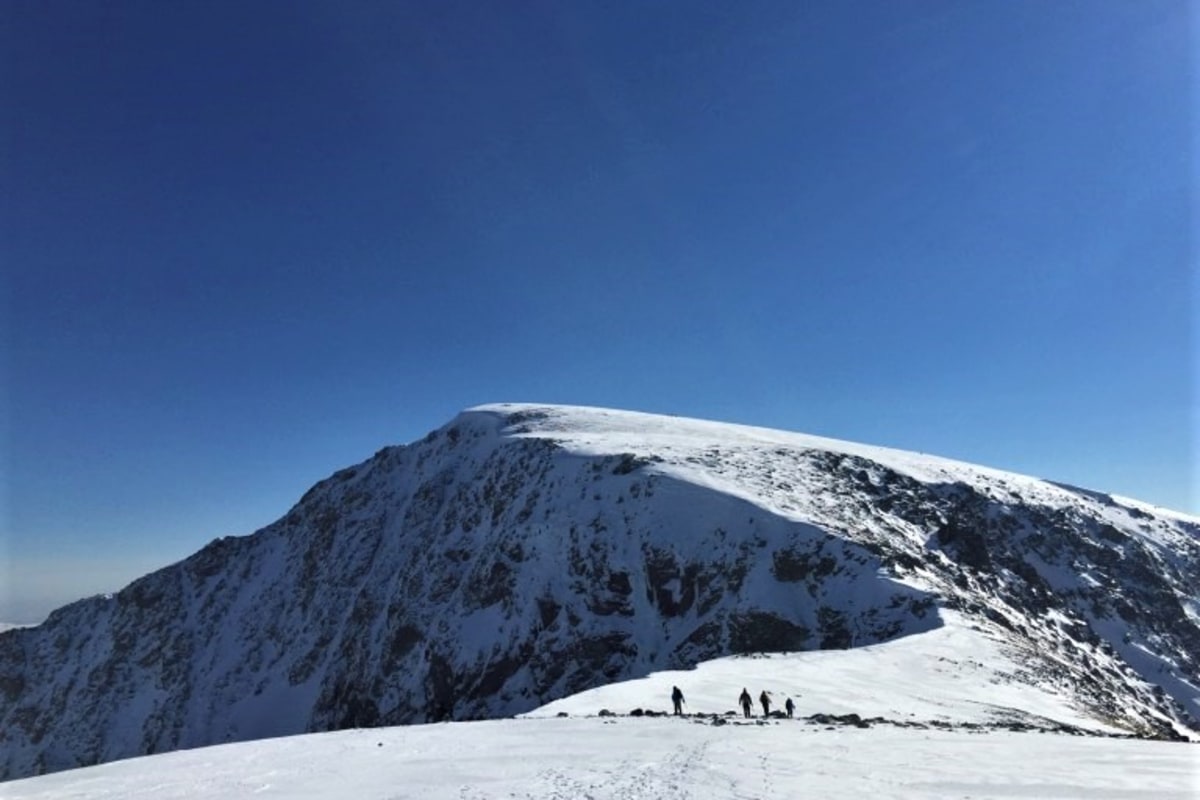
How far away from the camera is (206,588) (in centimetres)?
12444

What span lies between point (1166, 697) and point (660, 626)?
1510 inches

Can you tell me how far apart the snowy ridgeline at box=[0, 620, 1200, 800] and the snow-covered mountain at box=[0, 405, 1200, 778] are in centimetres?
1582

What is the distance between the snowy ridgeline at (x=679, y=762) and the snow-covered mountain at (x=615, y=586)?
51.9ft

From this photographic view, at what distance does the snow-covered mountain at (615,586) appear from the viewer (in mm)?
50459

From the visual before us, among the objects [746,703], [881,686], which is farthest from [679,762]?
[881,686]

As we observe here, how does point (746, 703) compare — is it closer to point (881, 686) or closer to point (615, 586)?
point (881, 686)

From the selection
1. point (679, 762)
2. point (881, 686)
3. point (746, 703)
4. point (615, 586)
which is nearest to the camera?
point (679, 762)

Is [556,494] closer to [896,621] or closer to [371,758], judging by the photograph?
[896,621]

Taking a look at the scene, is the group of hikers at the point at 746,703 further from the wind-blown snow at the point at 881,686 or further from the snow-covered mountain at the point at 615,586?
the snow-covered mountain at the point at 615,586

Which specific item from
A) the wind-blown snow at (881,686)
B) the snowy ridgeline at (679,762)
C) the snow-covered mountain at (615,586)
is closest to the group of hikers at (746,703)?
the snowy ridgeline at (679,762)

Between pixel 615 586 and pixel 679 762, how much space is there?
40.4 metres

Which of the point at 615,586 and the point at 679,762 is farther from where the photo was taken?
the point at 615,586


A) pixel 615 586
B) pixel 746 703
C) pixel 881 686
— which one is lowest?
pixel 881 686

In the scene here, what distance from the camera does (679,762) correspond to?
700 inches
